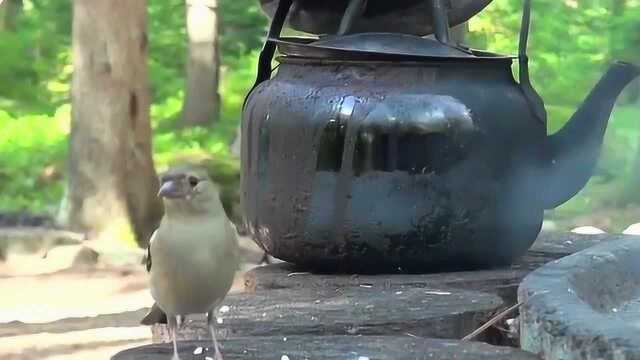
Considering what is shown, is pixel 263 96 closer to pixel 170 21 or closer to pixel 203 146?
pixel 203 146

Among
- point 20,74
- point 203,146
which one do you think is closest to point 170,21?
point 20,74

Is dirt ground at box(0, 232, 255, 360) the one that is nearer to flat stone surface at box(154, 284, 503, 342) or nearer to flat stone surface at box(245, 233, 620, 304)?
flat stone surface at box(245, 233, 620, 304)

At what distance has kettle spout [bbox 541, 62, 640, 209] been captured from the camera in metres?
2.45

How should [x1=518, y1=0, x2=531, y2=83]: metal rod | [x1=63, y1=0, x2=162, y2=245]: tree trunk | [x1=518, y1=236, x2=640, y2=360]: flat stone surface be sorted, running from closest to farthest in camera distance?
[x1=518, y1=236, x2=640, y2=360]: flat stone surface, [x1=518, y1=0, x2=531, y2=83]: metal rod, [x1=63, y1=0, x2=162, y2=245]: tree trunk

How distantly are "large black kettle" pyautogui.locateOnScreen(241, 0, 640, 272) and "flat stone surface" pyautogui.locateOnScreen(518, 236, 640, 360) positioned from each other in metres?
0.23

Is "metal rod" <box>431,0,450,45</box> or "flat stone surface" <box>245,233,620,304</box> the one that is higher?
"metal rod" <box>431,0,450,45</box>

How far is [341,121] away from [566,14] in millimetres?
8686

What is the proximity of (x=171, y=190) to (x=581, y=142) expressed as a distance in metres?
1.14

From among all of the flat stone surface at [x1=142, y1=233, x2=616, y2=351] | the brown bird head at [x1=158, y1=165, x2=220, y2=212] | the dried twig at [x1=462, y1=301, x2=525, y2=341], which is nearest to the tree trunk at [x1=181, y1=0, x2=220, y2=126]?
the flat stone surface at [x1=142, y1=233, x2=616, y2=351]

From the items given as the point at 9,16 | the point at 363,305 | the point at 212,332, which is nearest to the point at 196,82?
the point at 9,16

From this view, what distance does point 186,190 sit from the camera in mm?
1660

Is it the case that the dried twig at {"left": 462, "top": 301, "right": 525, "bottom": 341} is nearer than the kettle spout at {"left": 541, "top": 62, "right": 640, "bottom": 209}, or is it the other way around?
the dried twig at {"left": 462, "top": 301, "right": 525, "bottom": 341}

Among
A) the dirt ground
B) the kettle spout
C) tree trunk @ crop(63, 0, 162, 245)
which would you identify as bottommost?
the dirt ground

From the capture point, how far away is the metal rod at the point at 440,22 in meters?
2.46
